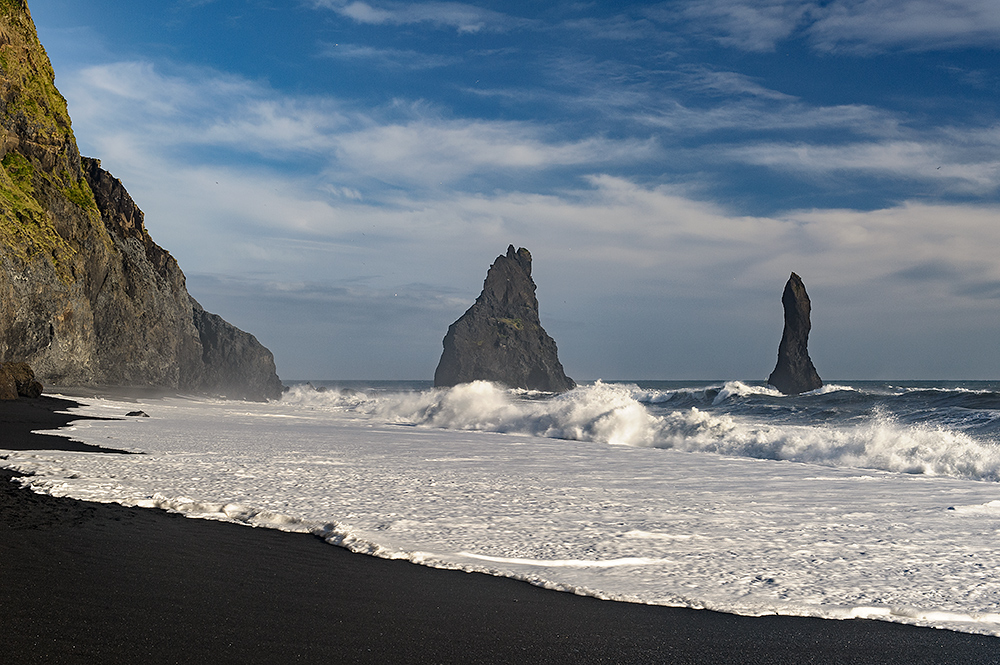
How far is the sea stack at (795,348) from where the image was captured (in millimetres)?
73312

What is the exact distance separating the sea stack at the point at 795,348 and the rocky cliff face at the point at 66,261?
2369 inches

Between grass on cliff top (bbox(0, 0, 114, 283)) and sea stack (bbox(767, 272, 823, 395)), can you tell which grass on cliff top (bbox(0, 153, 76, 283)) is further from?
sea stack (bbox(767, 272, 823, 395))

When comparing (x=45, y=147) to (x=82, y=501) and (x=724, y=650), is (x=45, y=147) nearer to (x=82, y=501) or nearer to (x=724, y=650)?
(x=82, y=501)

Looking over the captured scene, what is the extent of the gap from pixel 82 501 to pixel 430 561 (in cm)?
393

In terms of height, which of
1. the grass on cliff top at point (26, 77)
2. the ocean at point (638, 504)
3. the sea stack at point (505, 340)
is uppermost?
the grass on cliff top at point (26, 77)

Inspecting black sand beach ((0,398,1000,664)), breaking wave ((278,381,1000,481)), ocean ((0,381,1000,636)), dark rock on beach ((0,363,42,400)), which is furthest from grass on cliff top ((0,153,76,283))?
black sand beach ((0,398,1000,664))

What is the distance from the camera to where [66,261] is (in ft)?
102

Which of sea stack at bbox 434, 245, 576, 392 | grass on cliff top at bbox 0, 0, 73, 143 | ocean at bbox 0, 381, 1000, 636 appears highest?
grass on cliff top at bbox 0, 0, 73, 143

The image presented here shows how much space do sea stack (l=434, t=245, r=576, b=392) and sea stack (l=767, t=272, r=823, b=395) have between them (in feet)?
120

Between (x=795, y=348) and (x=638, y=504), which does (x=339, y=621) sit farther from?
(x=795, y=348)

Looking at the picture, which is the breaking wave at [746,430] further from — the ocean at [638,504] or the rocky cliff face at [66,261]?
the rocky cliff face at [66,261]

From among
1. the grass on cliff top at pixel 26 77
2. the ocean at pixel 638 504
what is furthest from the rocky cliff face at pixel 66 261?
the ocean at pixel 638 504

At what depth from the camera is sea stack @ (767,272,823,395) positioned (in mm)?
73312

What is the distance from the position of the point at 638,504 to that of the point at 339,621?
471cm
